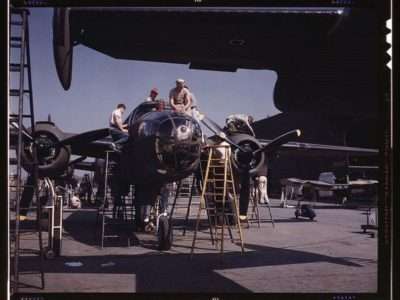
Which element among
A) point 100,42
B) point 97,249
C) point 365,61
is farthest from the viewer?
point 97,249

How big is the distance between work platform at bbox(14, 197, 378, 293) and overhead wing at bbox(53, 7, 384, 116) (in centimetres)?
193

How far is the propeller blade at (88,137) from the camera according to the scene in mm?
8117

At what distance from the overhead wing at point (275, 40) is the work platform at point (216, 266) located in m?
1.93

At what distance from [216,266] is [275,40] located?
3.21 metres

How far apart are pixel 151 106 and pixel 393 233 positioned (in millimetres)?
5584

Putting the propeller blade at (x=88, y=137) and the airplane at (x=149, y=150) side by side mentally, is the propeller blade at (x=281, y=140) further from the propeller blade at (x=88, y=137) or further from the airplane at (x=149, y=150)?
the propeller blade at (x=88, y=137)

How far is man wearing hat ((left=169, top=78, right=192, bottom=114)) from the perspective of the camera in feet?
23.7

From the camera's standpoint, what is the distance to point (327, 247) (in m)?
7.22

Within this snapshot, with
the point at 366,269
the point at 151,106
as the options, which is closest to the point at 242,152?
the point at 151,106

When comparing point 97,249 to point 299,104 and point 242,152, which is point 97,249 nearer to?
point 242,152

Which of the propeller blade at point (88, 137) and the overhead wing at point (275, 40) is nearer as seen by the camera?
the overhead wing at point (275, 40)

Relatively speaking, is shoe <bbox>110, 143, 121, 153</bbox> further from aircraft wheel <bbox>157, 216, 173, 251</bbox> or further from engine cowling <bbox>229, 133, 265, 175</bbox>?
engine cowling <bbox>229, 133, 265, 175</bbox>

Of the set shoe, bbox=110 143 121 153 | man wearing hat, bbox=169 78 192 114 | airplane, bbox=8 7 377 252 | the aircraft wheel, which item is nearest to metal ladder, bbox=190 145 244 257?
the aircraft wheel

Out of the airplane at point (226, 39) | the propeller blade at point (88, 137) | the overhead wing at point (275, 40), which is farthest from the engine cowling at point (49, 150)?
the overhead wing at point (275, 40)
